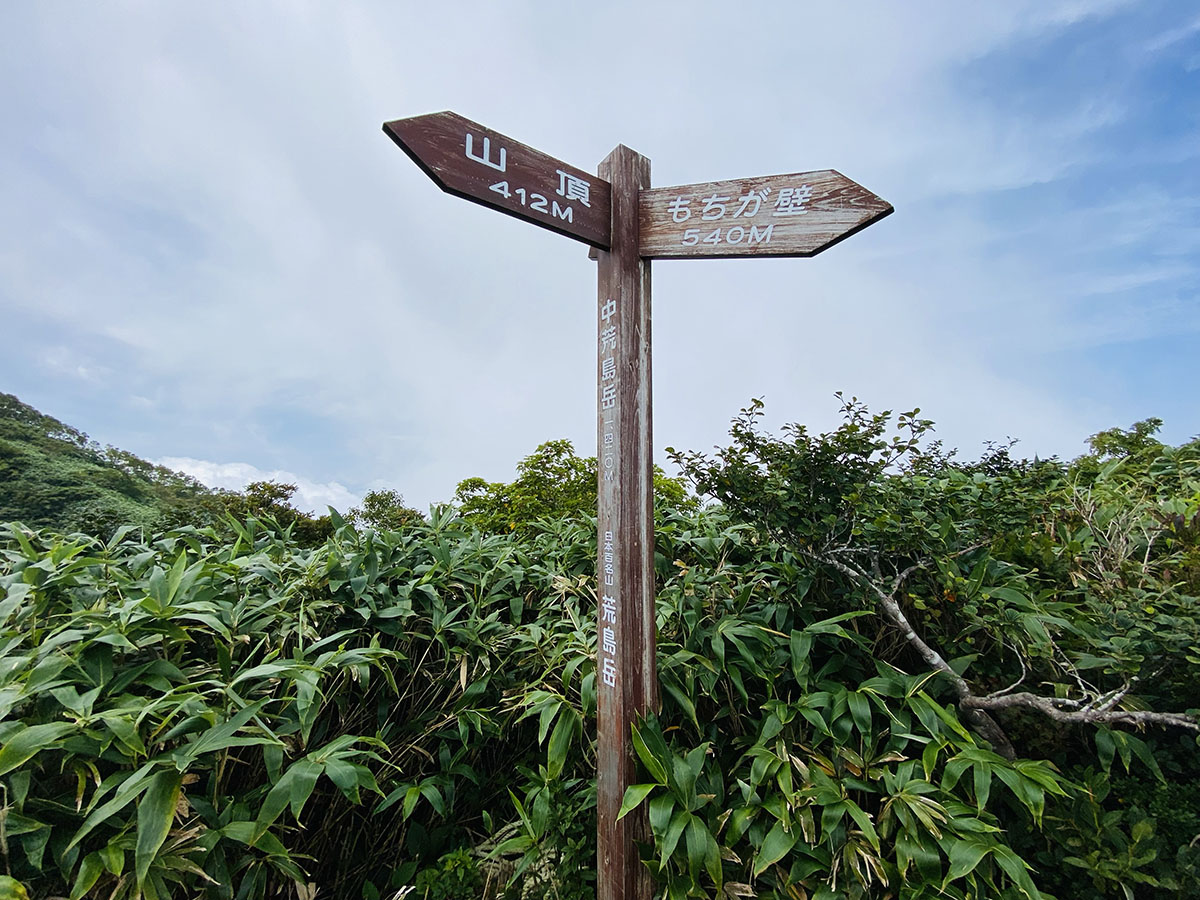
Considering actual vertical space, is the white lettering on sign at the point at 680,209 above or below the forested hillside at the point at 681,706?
above

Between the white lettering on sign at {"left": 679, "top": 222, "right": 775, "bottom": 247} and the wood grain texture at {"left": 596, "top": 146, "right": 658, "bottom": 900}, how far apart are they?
165 millimetres

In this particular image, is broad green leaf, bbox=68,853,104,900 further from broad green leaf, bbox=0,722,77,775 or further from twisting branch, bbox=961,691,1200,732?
twisting branch, bbox=961,691,1200,732

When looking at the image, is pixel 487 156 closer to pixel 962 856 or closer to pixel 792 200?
pixel 792 200

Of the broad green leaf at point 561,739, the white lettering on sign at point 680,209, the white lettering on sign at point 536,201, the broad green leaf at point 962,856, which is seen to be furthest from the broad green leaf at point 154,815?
the white lettering on sign at point 680,209

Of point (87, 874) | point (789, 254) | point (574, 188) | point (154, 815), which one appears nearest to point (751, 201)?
point (789, 254)

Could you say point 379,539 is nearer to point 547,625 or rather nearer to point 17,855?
point 547,625

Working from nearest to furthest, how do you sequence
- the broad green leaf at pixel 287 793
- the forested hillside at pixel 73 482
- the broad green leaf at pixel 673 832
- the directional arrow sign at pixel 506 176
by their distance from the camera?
the broad green leaf at pixel 287 793, the broad green leaf at pixel 673 832, the directional arrow sign at pixel 506 176, the forested hillside at pixel 73 482

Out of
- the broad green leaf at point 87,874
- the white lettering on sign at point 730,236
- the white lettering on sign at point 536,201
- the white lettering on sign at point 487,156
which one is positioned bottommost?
the broad green leaf at point 87,874

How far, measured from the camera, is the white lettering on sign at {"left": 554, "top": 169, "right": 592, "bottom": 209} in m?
1.74

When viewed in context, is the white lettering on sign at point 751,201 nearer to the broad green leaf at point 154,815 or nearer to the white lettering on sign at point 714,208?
the white lettering on sign at point 714,208

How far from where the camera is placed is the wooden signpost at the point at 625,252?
1.61m

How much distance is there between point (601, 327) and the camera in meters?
1.85

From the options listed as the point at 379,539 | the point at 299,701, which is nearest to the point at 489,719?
the point at 299,701

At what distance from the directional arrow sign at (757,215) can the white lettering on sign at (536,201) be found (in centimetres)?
26
